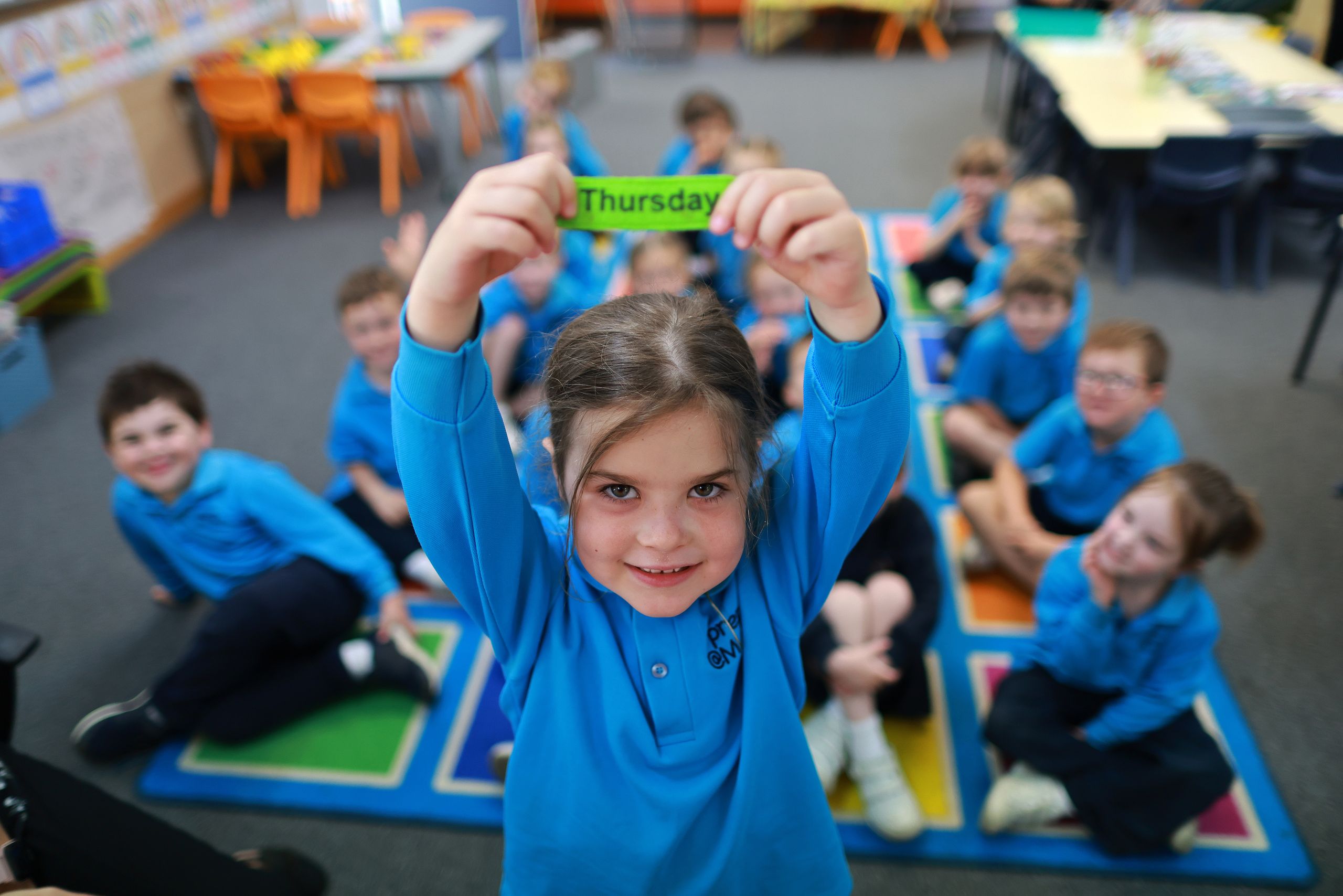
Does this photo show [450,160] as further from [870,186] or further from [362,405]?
[362,405]

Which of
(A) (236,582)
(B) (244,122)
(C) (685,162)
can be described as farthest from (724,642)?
(B) (244,122)

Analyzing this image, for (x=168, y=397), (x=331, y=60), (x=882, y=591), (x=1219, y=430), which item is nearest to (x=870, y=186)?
(x=1219, y=430)

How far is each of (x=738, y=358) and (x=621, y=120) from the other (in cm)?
554

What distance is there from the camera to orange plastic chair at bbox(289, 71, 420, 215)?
445 cm

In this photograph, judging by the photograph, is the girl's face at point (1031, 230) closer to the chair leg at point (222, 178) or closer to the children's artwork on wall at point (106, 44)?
the chair leg at point (222, 178)

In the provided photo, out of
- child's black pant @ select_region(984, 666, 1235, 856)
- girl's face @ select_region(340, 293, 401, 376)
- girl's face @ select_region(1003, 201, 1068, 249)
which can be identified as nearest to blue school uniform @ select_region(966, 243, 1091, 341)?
girl's face @ select_region(1003, 201, 1068, 249)

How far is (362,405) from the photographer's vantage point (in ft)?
7.36

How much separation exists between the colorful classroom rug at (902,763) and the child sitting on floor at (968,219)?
5.48 feet

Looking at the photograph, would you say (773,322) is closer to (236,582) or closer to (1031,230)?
(1031,230)

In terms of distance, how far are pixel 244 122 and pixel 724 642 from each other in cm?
473

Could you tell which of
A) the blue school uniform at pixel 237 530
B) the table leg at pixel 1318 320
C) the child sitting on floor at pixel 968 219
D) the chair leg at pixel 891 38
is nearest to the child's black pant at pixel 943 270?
the child sitting on floor at pixel 968 219

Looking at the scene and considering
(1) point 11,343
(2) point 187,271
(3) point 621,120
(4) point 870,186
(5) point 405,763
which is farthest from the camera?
(3) point 621,120

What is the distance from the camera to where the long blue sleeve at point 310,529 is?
1879 millimetres

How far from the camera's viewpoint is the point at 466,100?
225 inches
